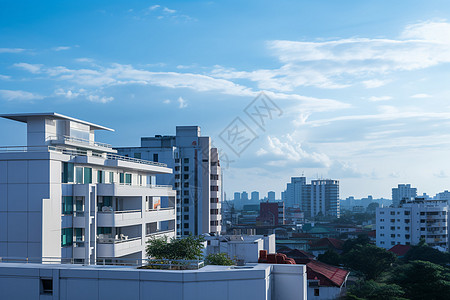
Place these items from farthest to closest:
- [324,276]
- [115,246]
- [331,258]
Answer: [331,258], [324,276], [115,246]

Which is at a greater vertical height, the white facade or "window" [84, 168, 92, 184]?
"window" [84, 168, 92, 184]

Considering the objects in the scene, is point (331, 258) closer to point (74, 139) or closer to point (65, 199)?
point (74, 139)

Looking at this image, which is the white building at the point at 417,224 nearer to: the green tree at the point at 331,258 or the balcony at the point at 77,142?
the green tree at the point at 331,258

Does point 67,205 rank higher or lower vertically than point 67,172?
lower

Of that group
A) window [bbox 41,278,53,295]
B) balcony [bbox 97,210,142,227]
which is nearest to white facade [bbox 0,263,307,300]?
window [bbox 41,278,53,295]

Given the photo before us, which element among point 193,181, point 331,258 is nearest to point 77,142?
point 193,181

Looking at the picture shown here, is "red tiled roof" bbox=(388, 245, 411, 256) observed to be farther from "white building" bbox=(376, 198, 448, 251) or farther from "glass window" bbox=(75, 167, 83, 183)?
"glass window" bbox=(75, 167, 83, 183)

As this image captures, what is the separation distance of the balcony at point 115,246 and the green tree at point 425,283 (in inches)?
1179

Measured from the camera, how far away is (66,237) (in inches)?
1147

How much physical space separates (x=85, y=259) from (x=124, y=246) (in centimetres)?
329

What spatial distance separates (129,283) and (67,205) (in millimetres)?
12151

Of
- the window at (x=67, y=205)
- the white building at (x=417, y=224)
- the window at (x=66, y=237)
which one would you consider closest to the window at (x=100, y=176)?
Answer: the window at (x=67, y=205)

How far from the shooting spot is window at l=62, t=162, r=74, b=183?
1154 inches

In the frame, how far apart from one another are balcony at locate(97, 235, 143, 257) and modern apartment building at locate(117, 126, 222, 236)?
4083 centimetres
